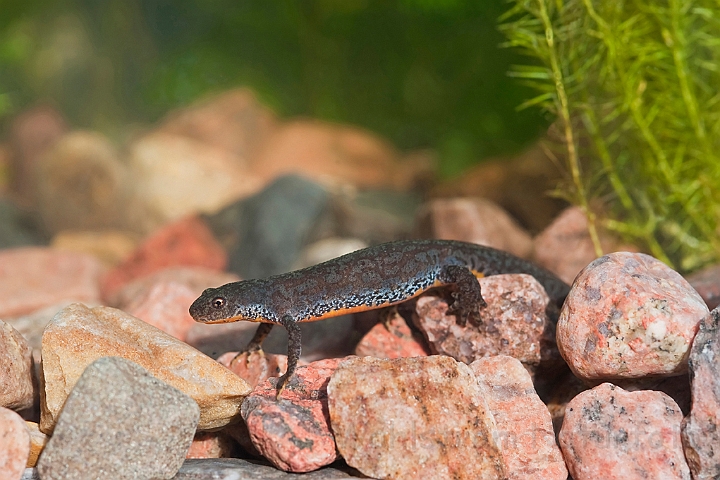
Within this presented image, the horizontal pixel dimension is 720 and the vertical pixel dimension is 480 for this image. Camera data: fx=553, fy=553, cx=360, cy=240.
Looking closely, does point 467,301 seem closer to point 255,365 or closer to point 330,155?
point 255,365

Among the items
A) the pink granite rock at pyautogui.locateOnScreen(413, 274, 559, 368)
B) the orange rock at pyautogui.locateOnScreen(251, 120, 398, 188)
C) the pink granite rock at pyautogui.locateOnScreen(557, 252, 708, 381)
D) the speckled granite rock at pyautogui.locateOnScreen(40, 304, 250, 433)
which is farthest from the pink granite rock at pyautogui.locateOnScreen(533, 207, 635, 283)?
the orange rock at pyautogui.locateOnScreen(251, 120, 398, 188)

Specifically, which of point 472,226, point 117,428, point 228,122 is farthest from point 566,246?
point 228,122

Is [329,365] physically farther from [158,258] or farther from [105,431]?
[158,258]

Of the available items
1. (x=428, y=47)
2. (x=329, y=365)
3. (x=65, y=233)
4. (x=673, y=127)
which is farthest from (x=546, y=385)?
(x=65, y=233)

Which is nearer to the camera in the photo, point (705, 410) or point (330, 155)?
point (705, 410)

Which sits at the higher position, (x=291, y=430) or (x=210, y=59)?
(x=210, y=59)

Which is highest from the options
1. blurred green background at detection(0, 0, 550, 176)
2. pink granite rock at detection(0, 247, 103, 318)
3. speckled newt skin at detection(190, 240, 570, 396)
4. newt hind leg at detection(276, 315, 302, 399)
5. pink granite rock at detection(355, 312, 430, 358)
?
blurred green background at detection(0, 0, 550, 176)

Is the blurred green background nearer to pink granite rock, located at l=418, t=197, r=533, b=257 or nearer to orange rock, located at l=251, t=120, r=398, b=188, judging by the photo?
orange rock, located at l=251, t=120, r=398, b=188
